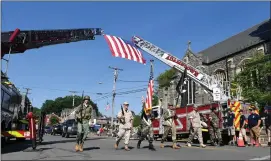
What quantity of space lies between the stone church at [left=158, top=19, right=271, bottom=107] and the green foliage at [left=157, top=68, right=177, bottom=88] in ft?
32.9

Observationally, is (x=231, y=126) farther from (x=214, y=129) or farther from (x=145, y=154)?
(x=145, y=154)

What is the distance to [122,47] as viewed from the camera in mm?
19297

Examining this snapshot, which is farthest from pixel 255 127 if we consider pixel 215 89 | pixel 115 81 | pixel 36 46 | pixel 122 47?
pixel 115 81

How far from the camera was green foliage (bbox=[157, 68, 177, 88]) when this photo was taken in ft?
196

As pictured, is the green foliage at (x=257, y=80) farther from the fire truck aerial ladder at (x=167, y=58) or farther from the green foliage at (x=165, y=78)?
the green foliage at (x=165, y=78)

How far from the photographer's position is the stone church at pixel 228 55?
38734 mm

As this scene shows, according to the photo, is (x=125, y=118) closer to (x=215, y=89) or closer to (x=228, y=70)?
(x=215, y=89)

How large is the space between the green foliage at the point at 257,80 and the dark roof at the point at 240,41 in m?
4.42

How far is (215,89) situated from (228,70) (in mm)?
24542

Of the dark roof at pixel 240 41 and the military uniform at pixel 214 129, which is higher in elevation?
the dark roof at pixel 240 41

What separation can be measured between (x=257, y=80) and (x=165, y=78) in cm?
2996

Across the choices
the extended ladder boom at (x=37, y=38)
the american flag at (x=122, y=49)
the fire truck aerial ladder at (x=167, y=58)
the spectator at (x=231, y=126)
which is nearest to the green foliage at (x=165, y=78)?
the fire truck aerial ladder at (x=167, y=58)

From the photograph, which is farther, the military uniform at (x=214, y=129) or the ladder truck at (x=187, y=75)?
the ladder truck at (x=187, y=75)

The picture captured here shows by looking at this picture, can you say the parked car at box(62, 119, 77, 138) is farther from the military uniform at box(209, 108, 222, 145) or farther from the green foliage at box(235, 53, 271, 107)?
the green foliage at box(235, 53, 271, 107)
